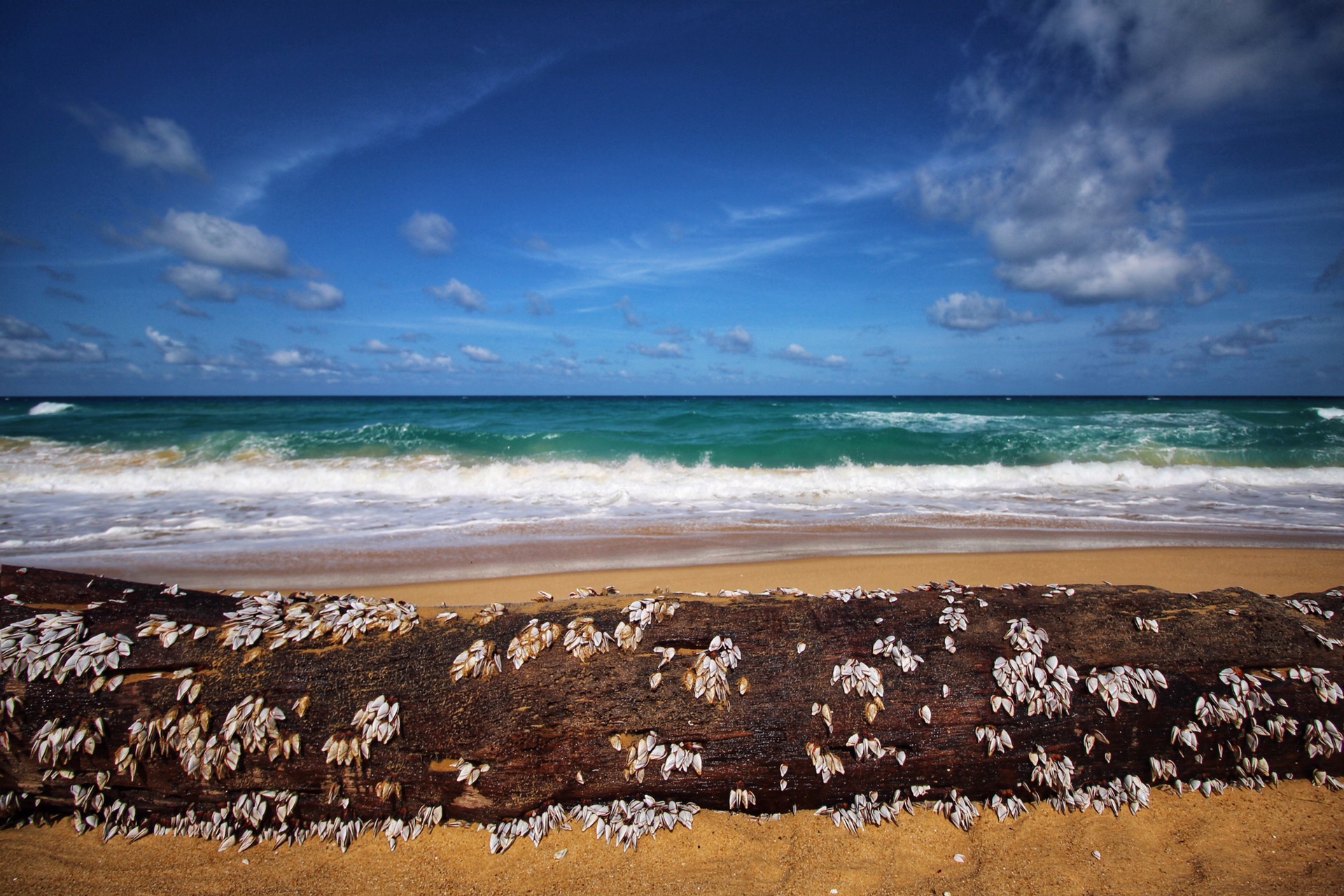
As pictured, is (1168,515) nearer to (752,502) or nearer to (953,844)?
(752,502)

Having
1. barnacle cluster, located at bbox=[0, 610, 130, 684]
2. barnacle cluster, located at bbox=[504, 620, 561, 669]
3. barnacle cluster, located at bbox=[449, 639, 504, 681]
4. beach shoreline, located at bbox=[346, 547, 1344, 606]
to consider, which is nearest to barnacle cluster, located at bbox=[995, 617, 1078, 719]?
barnacle cluster, located at bbox=[504, 620, 561, 669]

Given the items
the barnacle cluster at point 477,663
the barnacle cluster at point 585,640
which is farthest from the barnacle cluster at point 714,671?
the barnacle cluster at point 477,663

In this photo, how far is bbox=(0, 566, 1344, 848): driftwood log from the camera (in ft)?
8.38

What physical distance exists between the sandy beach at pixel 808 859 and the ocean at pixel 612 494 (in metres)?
3.96

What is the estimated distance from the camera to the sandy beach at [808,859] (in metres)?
2.44

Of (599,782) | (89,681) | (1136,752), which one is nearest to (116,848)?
(89,681)

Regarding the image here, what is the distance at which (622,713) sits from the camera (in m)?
2.61

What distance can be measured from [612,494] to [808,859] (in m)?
9.29

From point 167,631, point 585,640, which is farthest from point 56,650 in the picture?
point 585,640

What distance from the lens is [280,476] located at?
43.2 feet

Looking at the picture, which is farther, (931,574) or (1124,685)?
(931,574)

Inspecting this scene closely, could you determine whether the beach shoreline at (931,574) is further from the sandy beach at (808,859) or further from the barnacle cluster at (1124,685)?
the barnacle cluster at (1124,685)

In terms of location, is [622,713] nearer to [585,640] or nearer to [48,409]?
[585,640]

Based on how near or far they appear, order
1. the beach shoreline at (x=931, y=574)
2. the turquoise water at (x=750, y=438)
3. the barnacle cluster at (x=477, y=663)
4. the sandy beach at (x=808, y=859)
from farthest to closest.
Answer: the turquoise water at (x=750, y=438) < the beach shoreline at (x=931, y=574) < the barnacle cluster at (x=477, y=663) < the sandy beach at (x=808, y=859)
